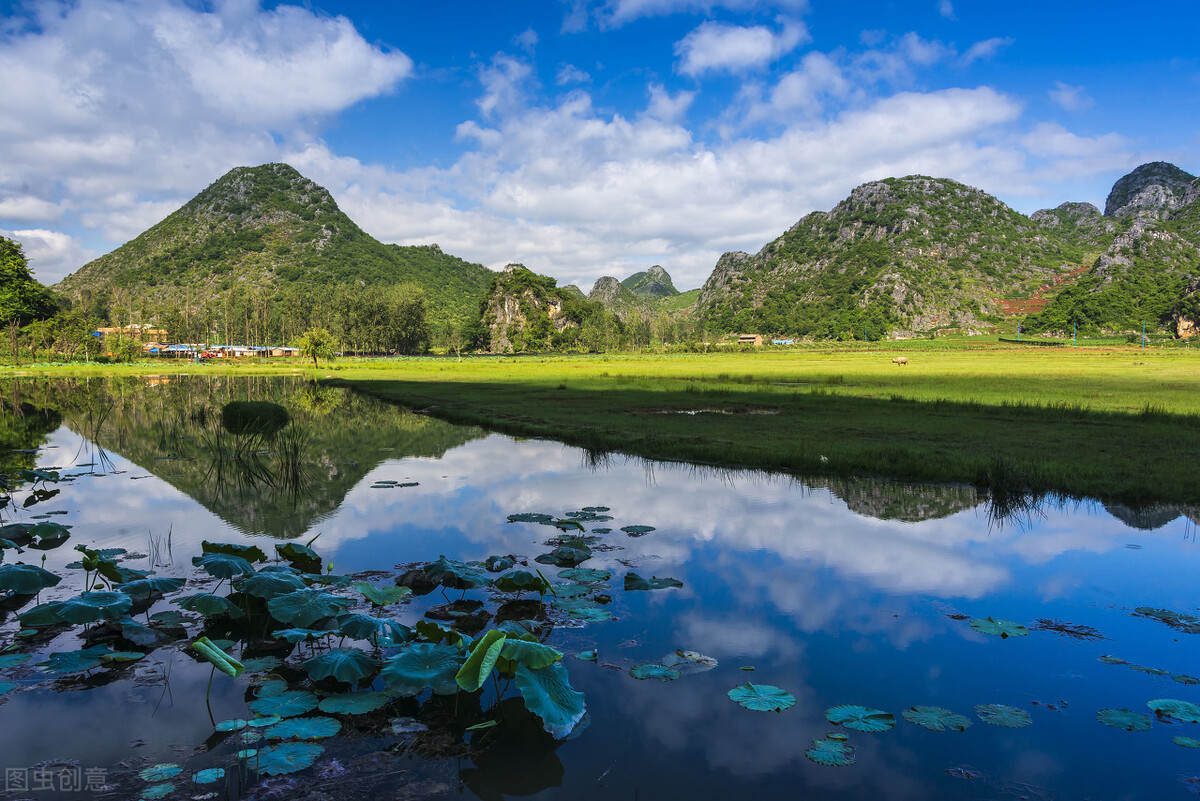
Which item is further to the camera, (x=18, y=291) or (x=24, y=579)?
(x=18, y=291)

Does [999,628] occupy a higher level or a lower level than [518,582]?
lower

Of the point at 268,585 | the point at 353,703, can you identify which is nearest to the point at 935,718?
the point at 353,703

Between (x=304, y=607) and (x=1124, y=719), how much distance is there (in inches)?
274

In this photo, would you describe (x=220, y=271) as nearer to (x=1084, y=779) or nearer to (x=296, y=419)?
(x=296, y=419)

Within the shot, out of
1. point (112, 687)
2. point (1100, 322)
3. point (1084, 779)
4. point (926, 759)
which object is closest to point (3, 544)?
point (112, 687)

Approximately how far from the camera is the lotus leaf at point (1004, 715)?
4.70 metres

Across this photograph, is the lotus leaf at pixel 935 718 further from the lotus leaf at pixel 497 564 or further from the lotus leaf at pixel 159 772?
the lotus leaf at pixel 159 772

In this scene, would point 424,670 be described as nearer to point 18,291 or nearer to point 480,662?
point 480,662

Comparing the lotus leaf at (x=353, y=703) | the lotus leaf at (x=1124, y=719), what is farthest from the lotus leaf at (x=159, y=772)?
the lotus leaf at (x=1124, y=719)

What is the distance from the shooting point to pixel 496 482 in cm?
1448

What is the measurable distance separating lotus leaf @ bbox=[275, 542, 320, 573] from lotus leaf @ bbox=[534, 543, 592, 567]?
294 cm

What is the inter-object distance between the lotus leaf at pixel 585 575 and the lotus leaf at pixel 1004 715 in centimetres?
429

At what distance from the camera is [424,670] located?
4684 millimetres

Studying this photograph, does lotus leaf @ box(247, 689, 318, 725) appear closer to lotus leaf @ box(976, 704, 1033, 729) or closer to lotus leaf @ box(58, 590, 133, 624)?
lotus leaf @ box(58, 590, 133, 624)
